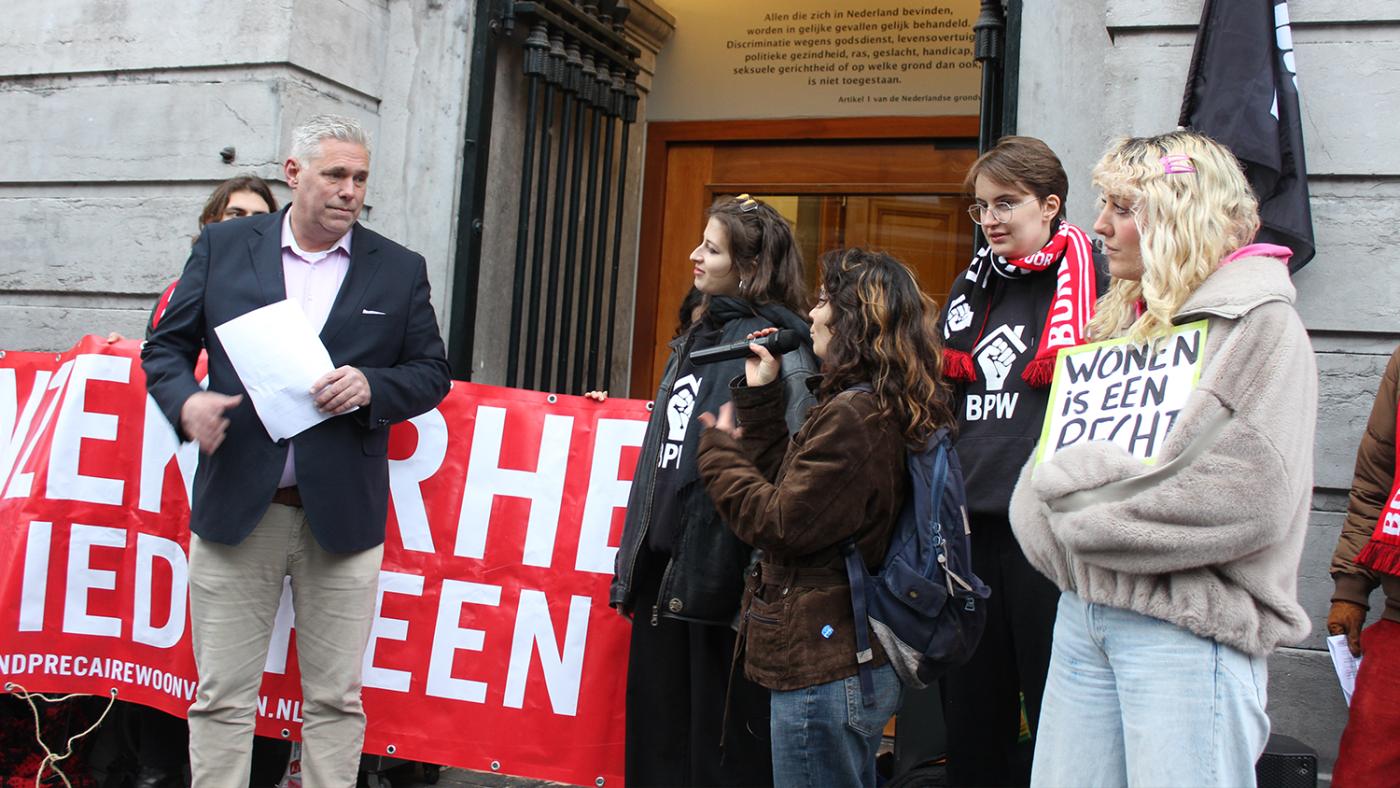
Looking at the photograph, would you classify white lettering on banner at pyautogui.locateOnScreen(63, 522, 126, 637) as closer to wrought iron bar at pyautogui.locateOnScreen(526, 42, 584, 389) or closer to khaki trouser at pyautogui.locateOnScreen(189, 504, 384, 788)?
khaki trouser at pyautogui.locateOnScreen(189, 504, 384, 788)

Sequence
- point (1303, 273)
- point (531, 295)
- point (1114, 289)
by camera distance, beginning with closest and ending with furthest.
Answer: point (1114, 289) < point (1303, 273) < point (531, 295)

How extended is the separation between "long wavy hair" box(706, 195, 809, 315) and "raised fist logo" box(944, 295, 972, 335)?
1.44 ft

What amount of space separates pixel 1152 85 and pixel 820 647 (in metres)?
2.52

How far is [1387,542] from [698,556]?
1.88 meters

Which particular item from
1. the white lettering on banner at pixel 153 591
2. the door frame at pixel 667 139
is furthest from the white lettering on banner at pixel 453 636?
the door frame at pixel 667 139

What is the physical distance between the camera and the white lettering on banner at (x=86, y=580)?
478cm

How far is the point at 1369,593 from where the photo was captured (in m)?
3.99

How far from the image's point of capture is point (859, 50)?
22.4ft

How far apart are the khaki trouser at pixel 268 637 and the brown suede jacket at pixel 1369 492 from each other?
2862 mm

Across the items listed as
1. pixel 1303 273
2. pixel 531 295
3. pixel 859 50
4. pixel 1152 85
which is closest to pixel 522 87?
pixel 531 295

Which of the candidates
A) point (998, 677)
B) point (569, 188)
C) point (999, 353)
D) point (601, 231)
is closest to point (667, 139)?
point (569, 188)

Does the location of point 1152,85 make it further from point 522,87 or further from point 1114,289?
point 522,87

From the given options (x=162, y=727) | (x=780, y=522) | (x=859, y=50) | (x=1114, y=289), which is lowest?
(x=162, y=727)

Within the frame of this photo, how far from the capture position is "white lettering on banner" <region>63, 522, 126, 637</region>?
4.78 meters
